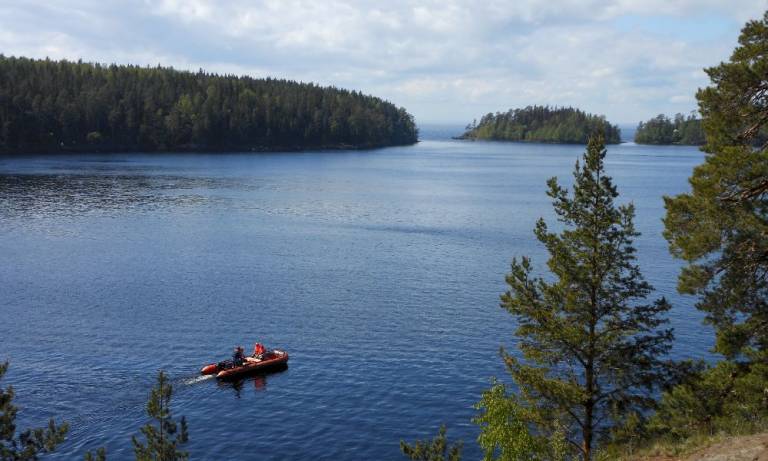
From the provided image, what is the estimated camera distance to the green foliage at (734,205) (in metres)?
24.3

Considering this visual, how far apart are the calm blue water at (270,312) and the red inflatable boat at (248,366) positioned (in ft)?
2.56

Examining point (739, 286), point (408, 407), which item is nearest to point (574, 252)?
point (739, 286)

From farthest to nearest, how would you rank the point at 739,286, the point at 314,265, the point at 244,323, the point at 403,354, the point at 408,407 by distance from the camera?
the point at 314,265 → the point at 244,323 → the point at 403,354 → the point at 408,407 → the point at 739,286

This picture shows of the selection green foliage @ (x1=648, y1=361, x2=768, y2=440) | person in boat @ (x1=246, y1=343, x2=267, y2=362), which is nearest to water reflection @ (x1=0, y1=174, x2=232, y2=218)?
person in boat @ (x1=246, y1=343, x2=267, y2=362)

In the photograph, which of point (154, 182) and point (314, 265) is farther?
point (154, 182)

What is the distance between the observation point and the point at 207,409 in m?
42.8

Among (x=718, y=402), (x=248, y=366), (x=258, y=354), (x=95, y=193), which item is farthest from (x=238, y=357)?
(x=95, y=193)

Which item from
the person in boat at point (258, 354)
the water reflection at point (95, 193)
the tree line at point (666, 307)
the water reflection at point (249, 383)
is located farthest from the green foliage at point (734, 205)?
the water reflection at point (95, 193)

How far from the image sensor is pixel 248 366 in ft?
155

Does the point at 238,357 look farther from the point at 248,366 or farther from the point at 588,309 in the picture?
the point at 588,309

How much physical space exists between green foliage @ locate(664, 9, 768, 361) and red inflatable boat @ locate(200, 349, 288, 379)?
98.1 feet

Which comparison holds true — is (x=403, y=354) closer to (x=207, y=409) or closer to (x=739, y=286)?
(x=207, y=409)

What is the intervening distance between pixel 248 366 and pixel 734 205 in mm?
33008

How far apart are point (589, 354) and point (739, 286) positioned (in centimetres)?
633
